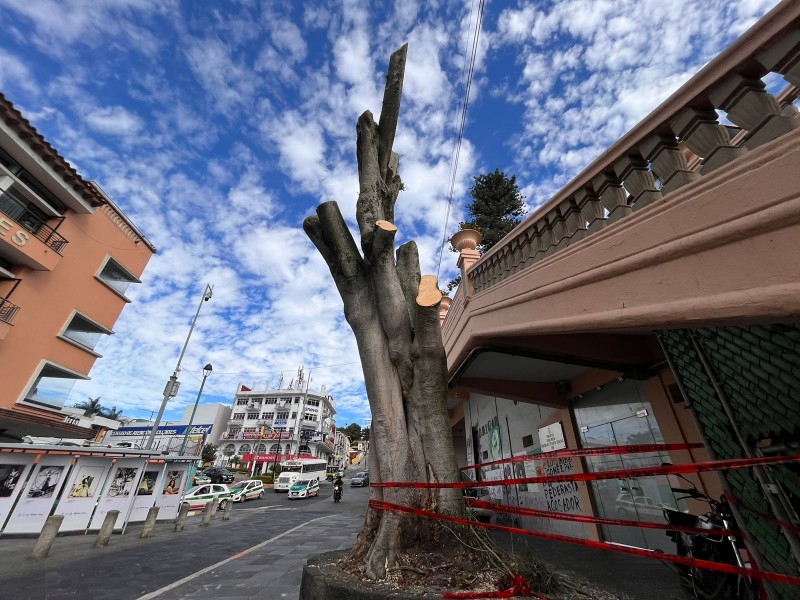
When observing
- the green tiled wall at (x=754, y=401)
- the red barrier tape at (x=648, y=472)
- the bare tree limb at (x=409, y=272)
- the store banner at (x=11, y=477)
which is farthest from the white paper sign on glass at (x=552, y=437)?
the store banner at (x=11, y=477)

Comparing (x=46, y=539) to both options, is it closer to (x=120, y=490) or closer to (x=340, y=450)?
(x=120, y=490)

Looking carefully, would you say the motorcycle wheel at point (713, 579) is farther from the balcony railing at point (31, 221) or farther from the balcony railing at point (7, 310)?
the balcony railing at point (31, 221)

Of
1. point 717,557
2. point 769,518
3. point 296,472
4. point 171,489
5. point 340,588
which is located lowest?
point 340,588

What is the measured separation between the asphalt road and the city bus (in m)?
Result: 22.4

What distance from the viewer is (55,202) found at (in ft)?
47.4

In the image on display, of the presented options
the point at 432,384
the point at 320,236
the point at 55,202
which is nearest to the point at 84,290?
the point at 55,202

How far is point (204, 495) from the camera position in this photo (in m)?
17.8

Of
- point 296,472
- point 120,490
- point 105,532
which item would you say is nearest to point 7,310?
Result: point 120,490

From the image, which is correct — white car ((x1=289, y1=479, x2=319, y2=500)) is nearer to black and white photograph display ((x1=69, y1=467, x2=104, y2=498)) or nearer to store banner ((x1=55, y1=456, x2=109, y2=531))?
store banner ((x1=55, y1=456, x2=109, y2=531))

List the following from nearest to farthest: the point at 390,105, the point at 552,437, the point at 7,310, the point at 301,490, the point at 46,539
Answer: the point at 390,105 < the point at 46,539 < the point at 552,437 < the point at 7,310 < the point at 301,490

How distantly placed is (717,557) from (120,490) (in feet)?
45.5

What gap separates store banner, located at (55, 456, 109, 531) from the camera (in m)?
9.38

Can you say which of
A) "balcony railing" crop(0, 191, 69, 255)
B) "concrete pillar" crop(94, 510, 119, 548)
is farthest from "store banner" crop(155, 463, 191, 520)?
"balcony railing" crop(0, 191, 69, 255)

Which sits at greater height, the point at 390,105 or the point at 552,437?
the point at 390,105
